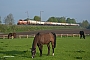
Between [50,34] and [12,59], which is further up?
[50,34]

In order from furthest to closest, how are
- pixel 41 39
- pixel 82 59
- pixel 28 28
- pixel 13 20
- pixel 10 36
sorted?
1. pixel 13 20
2. pixel 28 28
3. pixel 10 36
4. pixel 41 39
5. pixel 82 59

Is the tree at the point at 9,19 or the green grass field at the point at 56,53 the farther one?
the tree at the point at 9,19

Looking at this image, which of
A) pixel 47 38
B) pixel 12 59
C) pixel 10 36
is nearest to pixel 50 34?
pixel 47 38

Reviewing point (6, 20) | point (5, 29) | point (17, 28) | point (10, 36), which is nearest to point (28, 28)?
point (17, 28)

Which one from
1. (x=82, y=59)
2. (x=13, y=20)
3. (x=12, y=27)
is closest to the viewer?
(x=82, y=59)

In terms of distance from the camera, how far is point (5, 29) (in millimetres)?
89625

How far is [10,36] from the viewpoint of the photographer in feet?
177

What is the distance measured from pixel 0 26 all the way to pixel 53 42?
69.7 meters

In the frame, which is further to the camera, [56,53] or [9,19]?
[9,19]

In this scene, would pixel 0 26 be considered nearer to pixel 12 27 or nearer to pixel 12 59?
pixel 12 27

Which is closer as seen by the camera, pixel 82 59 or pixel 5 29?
pixel 82 59

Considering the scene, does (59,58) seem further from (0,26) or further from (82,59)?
(0,26)

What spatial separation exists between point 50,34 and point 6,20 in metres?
103

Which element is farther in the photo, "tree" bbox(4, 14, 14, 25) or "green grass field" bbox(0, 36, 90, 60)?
"tree" bbox(4, 14, 14, 25)
